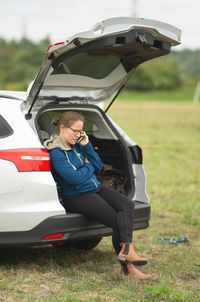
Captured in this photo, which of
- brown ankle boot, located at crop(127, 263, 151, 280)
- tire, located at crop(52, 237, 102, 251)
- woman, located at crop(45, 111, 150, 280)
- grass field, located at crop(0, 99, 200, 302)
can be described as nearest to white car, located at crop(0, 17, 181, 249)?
woman, located at crop(45, 111, 150, 280)

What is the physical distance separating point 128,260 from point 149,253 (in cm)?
121

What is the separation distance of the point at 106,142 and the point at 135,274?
61.9 inches

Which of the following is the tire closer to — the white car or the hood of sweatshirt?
the white car

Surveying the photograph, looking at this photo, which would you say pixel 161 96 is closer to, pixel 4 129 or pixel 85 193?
pixel 85 193

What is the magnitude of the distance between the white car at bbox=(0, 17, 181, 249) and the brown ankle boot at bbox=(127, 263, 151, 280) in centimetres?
45

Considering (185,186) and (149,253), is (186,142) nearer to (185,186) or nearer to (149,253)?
(185,186)

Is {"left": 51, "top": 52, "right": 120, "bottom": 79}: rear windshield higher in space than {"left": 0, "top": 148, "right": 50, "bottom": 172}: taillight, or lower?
higher

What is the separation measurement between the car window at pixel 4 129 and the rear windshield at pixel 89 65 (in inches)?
26.1

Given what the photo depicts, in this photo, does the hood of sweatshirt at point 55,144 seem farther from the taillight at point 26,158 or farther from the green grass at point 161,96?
the green grass at point 161,96

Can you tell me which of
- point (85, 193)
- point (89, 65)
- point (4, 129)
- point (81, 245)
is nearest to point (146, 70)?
point (81, 245)

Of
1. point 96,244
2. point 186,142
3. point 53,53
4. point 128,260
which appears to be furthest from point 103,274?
point 186,142

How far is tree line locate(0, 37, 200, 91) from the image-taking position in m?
90.1

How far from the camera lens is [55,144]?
19.4 feet

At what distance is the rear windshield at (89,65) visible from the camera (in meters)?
6.11
